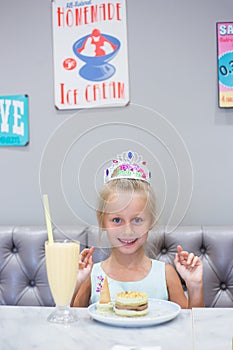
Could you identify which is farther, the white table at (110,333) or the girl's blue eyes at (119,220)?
the girl's blue eyes at (119,220)

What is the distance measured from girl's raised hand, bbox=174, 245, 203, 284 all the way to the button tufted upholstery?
2.51ft

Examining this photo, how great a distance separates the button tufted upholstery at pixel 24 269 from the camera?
1.97 m

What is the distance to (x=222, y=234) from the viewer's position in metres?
1.93

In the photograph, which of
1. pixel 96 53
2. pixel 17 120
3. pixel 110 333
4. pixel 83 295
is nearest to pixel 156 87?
pixel 96 53

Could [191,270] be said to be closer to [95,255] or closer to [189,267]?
[189,267]

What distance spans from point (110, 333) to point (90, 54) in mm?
1471

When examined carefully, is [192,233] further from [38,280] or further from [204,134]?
[38,280]

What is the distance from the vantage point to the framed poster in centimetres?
210

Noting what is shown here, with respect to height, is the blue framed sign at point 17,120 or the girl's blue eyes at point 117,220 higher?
the blue framed sign at point 17,120

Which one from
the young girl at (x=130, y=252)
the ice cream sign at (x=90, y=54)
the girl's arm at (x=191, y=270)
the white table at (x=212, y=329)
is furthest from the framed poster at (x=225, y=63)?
the white table at (x=212, y=329)

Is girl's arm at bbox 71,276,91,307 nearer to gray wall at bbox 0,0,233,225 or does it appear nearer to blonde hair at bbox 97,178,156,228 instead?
blonde hair at bbox 97,178,156,228

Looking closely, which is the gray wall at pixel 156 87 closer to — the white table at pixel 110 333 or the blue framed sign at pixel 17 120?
the blue framed sign at pixel 17 120

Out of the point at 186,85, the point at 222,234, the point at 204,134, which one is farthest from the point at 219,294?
the point at 186,85

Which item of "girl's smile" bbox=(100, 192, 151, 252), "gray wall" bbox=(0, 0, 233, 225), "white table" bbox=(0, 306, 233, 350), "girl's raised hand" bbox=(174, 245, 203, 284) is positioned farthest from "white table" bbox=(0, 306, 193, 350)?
"gray wall" bbox=(0, 0, 233, 225)
